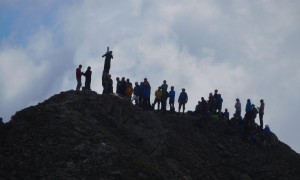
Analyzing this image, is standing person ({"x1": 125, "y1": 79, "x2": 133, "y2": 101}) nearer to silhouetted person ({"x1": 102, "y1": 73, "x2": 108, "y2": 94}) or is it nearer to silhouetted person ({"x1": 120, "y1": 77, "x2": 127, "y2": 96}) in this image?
silhouetted person ({"x1": 120, "y1": 77, "x2": 127, "y2": 96})

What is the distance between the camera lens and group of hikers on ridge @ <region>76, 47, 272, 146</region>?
36531 mm

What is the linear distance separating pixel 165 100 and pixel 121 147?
42.8 feet

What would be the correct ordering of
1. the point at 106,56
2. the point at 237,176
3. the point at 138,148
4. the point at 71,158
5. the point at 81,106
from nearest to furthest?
the point at 71,158, the point at 138,148, the point at 81,106, the point at 237,176, the point at 106,56

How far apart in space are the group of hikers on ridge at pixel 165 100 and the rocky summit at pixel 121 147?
100 cm

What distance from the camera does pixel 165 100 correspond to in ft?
130

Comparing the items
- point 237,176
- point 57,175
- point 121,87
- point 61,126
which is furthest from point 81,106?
point 237,176

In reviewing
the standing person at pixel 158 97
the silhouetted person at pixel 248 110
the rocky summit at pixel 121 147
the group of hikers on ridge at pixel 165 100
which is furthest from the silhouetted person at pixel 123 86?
the silhouetted person at pixel 248 110

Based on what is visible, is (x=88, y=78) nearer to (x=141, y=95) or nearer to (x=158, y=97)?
(x=141, y=95)

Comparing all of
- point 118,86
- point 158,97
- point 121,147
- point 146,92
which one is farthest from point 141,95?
point 121,147

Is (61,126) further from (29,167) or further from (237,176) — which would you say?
(237,176)

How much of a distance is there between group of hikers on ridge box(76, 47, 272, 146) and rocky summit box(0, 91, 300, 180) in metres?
1.00

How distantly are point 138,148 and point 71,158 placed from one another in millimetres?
6229

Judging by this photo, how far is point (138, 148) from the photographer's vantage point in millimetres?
29781

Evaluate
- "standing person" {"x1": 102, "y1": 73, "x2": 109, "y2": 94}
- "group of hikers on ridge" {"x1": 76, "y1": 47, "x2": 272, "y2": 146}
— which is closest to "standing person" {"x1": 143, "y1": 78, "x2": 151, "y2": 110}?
"group of hikers on ridge" {"x1": 76, "y1": 47, "x2": 272, "y2": 146}
